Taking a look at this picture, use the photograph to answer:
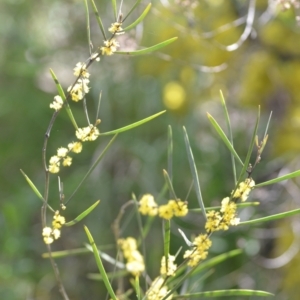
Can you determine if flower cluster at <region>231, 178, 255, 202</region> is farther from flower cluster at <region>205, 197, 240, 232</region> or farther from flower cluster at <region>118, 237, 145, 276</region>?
flower cluster at <region>118, 237, 145, 276</region>

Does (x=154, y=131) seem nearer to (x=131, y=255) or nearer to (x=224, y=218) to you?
(x=131, y=255)

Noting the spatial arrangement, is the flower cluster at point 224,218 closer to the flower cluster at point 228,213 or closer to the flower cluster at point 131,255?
the flower cluster at point 228,213

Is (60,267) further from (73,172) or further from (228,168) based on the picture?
(228,168)

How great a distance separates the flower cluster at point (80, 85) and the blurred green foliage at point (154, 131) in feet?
1.58

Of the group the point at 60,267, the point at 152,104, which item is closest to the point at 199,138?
the point at 152,104

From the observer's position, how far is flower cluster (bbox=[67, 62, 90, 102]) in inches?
11.8

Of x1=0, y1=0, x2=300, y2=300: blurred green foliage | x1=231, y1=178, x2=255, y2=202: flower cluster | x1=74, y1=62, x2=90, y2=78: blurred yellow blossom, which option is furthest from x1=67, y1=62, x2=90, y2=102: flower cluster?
x1=0, y1=0, x2=300, y2=300: blurred green foliage

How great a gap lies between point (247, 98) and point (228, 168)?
14 centimetres

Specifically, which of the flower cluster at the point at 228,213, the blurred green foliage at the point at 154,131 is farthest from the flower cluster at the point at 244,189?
the blurred green foliage at the point at 154,131

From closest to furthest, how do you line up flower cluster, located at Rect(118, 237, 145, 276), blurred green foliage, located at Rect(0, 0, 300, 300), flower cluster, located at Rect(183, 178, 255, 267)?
flower cluster, located at Rect(183, 178, 255, 267) → flower cluster, located at Rect(118, 237, 145, 276) → blurred green foliage, located at Rect(0, 0, 300, 300)

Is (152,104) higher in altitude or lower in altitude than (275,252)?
higher

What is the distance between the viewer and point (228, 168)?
100 cm

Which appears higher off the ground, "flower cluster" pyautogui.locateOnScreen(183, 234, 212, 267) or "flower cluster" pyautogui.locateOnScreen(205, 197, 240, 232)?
"flower cluster" pyautogui.locateOnScreen(205, 197, 240, 232)

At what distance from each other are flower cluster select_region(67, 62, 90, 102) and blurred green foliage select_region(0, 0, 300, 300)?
1.58 ft
